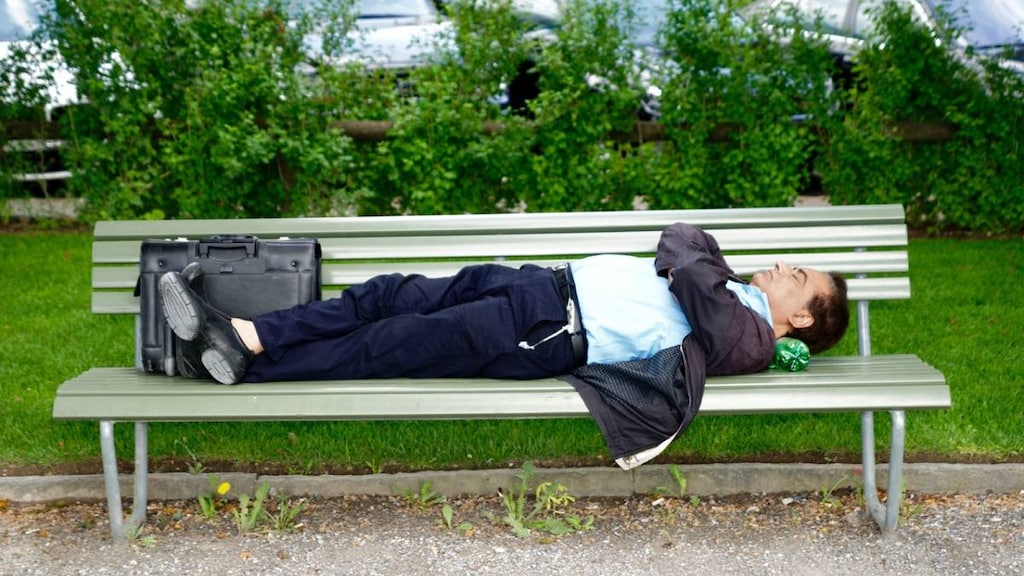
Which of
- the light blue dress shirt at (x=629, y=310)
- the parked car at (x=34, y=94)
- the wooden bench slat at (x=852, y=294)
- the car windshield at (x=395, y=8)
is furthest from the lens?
the car windshield at (x=395, y=8)

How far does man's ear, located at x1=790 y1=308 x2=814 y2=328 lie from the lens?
395 centimetres

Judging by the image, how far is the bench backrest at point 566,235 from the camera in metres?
4.28

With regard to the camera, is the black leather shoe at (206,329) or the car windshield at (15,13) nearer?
the black leather shoe at (206,329)

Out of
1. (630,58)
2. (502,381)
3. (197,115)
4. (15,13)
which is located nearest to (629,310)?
(502,381)

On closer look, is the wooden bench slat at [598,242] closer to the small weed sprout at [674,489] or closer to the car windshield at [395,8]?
the small weed sprout at [674,489]

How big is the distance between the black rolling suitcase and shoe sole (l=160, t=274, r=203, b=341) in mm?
332

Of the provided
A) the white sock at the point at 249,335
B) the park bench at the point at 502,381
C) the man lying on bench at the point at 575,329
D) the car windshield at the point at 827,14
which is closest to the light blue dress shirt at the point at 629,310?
the man lying on bench at the point at 575,329

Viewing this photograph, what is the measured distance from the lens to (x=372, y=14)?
28.6 ft

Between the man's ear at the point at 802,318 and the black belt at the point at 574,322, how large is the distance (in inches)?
26.9

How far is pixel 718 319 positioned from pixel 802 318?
0.46 metres

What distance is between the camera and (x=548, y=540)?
3771mm

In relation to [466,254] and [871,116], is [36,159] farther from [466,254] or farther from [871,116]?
[871,116]

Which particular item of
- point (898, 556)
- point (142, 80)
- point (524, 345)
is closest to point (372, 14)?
point (142, 80)

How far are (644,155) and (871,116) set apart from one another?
1290mm
